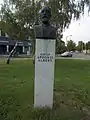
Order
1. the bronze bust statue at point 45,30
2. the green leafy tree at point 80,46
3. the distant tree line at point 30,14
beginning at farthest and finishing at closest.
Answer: the green leafy tree at point 80,46 → the distant tree line at point 30,14 → the bronze bust statue at point 45,30

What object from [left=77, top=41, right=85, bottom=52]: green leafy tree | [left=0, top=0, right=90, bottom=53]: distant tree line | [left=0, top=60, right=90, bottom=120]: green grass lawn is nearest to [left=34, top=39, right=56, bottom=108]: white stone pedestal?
[left=0, top=60, right=90, bottom=120]: green grass lawn

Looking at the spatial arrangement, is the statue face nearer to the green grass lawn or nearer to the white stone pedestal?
the white stone pedestal

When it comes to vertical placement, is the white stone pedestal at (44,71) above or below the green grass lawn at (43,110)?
above

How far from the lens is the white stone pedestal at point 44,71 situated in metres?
8.14

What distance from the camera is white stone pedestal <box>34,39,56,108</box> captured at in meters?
8.14

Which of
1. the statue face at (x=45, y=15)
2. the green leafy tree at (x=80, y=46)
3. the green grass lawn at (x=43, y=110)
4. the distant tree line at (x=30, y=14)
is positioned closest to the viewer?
the green grass lawn at (x=43, y=110)

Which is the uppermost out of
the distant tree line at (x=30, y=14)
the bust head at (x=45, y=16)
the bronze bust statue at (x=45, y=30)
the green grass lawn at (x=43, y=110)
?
the distant tree line at (x=30, y=14)

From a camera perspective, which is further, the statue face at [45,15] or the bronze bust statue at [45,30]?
the statue face at [45,15]

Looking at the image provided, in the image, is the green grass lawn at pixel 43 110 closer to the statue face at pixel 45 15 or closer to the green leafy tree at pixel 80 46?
the statue face at pixel 45 15

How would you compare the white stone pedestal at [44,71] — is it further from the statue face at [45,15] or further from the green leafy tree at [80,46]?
the green leafy tree at [80,46]

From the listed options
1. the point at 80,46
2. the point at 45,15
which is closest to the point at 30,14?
the point at 45,15

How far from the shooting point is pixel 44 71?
823 centimetres

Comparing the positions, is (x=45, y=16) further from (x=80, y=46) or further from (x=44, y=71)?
(x=80, y=46)

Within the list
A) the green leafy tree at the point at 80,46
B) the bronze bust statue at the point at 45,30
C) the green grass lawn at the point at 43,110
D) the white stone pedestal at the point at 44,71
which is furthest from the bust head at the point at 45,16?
the green leafy tree at the point at 80,46
